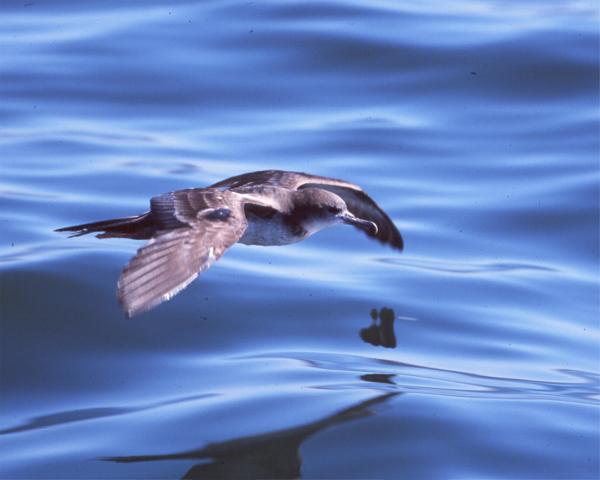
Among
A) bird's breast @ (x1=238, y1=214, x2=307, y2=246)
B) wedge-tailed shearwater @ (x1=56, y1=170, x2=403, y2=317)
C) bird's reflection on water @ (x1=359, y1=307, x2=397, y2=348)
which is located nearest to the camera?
wedge-tailed shearwater @ (x1=56, y1=170, x2=403, y2=317)

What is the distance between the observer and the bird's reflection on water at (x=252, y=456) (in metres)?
6.64

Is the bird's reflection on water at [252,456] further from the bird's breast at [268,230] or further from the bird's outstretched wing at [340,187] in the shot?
the bird's outstretched wing at [340,187]

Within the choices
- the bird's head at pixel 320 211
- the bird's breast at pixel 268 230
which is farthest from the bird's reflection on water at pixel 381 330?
the bird's breast at pixel 268 230

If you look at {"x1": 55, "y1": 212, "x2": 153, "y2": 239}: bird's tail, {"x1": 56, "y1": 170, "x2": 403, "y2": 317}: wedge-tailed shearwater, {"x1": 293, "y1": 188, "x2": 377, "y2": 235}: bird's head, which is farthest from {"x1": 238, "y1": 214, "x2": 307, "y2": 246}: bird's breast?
{"x1": 55, "y1": 212, "x2": 153, "y2": 239}: bird's tail

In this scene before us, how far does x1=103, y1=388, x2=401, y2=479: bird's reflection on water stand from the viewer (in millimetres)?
6637

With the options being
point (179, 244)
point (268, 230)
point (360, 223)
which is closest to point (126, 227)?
point (179, 244)

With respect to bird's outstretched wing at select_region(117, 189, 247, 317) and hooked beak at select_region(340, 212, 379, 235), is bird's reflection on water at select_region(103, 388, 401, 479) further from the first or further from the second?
hooked beak at select_region(340, 212, 379, 235)

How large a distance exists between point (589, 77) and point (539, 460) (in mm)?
7058

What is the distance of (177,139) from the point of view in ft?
38.5

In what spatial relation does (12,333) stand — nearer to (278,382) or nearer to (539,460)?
(278,382)

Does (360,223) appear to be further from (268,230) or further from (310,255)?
(310,255)

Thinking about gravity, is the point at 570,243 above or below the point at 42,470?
above

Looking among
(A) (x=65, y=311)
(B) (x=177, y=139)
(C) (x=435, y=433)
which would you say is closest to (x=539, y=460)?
(C) (x=435, y=433)

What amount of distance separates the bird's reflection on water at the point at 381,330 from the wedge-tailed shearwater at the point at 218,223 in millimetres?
503
